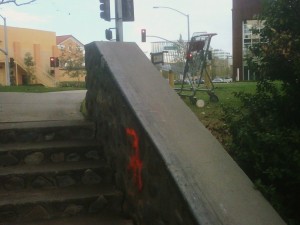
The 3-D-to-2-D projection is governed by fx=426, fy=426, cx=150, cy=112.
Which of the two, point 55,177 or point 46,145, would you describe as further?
point 46,145

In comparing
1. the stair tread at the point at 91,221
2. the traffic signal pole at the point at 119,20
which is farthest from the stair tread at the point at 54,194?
the traffic signal pole at the point at 119,20

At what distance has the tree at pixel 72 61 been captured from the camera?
4872 centimetres

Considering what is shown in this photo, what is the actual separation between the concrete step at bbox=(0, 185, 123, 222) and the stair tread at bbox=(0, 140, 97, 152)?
0.56m

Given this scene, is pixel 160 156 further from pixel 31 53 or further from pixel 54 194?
pixel 31 53

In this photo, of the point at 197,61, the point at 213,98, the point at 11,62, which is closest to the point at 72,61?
the point at 11,62

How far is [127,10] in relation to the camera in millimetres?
11734

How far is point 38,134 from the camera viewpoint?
16.0 ft

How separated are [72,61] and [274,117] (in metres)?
49.4

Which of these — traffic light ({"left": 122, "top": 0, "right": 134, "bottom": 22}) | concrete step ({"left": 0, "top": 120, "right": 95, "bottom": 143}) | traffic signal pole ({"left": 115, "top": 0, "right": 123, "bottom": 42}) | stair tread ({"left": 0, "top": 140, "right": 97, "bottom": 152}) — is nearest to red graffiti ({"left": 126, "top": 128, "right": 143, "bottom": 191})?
stair tread ({"left": 0, "top": 140, "right": 97, "bottom": 152})

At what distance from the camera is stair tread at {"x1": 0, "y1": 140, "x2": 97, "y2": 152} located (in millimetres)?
4527

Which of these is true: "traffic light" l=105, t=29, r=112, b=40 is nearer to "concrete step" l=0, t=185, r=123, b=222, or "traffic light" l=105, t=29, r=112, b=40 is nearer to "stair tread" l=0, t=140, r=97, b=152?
"stair tread" l=0, t=140, r=97, b=152

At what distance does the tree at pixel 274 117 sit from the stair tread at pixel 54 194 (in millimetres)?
1339

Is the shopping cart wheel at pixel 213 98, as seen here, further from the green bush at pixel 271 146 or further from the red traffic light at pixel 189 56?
the green bush at pixel 271 146

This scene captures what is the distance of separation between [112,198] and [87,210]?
26 cm
